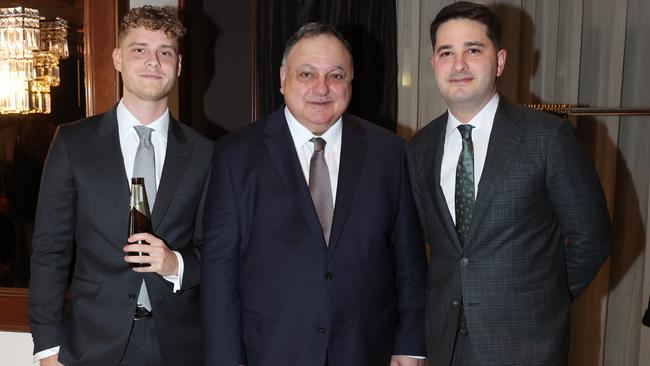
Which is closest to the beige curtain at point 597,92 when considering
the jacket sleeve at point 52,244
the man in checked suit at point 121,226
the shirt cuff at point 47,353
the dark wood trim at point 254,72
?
the dark wood trim at point 254,72

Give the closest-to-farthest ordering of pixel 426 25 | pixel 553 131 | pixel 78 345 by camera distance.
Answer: pixel 553 131 → pixel 78 345 → pixel 426 25

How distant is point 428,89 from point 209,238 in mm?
1903

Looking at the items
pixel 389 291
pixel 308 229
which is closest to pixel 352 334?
pixel 389 291

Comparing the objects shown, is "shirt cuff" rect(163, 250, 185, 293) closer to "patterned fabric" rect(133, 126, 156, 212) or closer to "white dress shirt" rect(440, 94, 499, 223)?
"patterned fabric" rect(133, 126, 156, 212)

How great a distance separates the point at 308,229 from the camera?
1.82 metres

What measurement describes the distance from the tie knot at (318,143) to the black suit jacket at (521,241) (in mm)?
375

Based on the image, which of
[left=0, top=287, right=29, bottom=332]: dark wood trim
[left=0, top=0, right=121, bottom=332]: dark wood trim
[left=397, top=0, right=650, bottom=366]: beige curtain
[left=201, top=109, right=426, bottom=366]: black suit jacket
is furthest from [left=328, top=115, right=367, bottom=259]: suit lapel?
[left=0, top=287, right=29, bottom=332]: dark wood trim

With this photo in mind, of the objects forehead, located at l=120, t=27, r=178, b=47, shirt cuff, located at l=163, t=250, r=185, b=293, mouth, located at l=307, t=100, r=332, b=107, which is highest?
forehead, located at l=120, t=27, r=178, b=47

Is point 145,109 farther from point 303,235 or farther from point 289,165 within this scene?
point 303,235

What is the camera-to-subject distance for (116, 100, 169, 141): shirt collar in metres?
1.97

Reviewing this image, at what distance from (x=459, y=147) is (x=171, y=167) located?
0.89 metres

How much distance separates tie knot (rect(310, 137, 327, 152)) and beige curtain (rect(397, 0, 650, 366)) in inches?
61.8

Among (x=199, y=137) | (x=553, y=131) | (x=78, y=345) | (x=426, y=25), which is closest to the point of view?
(x=553, y=131)

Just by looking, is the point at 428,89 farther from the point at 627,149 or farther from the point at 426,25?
the point at 627,149
